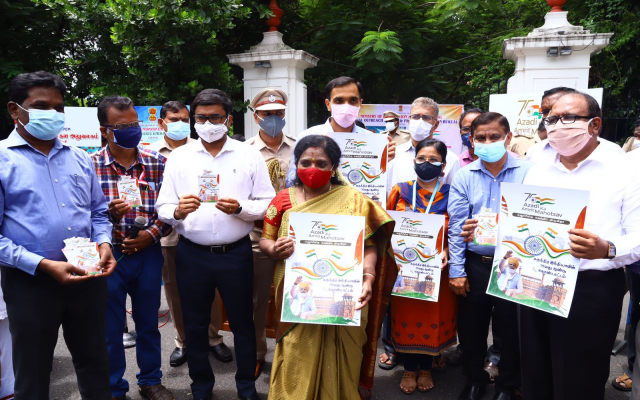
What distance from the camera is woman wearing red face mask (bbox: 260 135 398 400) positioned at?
2885 mm

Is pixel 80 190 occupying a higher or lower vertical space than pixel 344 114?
lower

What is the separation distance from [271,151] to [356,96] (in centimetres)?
104

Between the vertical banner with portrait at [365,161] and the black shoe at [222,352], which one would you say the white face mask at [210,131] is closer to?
the vertical banner with portrait at [365,161]

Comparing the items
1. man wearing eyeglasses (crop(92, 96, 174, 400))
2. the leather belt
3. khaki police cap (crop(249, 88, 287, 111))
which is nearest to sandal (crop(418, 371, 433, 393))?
the leather belt

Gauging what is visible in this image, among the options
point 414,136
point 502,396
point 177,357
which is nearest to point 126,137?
point 177,357

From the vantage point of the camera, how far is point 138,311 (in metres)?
3.49

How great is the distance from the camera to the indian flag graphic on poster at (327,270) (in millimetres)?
2725

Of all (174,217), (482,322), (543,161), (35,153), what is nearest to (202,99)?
(174,217)

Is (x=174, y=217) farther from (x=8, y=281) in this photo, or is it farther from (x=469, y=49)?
(x=469, y=49)

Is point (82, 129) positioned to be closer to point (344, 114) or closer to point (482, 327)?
point (344, 114)

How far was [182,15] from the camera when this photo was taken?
725 cm

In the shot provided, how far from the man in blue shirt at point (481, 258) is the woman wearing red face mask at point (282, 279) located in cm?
66

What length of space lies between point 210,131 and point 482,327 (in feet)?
8.38

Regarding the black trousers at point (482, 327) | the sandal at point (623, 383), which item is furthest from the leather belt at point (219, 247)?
the sandal at point (623, 383)
